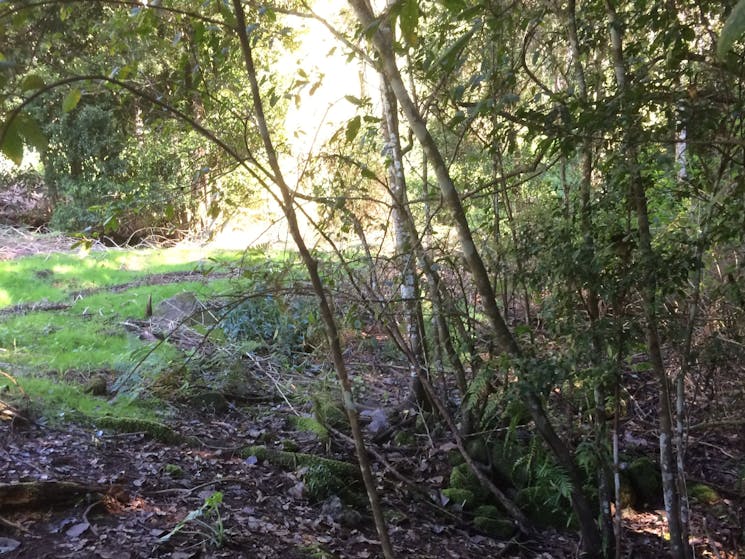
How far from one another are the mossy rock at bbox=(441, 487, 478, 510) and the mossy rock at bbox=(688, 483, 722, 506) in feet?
6.59

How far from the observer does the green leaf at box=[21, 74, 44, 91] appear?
1.58m

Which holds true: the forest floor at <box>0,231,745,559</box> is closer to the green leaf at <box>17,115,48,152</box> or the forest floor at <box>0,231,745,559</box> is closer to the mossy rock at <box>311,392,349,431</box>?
the mossy rock at <box>311,392,349,431</box>

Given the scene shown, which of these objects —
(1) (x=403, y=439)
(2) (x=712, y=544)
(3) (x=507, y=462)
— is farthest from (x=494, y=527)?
(2) (x=712, y=544)

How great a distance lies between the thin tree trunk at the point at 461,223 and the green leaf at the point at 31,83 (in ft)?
6.13

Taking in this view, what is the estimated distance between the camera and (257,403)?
6.52 m

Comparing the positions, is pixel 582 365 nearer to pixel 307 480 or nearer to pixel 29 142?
pixel 307 480

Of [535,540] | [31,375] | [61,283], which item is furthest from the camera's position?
[61,283]

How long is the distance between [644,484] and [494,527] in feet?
5.55

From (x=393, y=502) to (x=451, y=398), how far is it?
5.07ft

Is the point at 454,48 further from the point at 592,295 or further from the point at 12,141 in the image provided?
the point at 592,295

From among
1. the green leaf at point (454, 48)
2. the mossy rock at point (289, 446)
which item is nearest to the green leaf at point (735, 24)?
the green leaf at point (454, 48)

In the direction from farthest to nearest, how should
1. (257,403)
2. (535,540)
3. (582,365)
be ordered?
1. (257,403)
2. (535,540)
3. (582,365)

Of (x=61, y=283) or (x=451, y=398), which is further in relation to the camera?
(x=61, y=283)

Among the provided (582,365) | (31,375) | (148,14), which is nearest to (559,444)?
(582,365)
